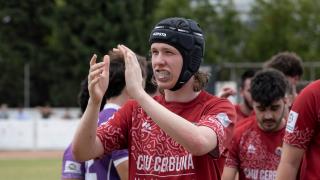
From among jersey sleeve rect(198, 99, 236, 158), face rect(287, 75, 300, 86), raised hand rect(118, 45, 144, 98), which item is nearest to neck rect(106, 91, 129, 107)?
jersey sleeve rect(198, 99, 236, 158)

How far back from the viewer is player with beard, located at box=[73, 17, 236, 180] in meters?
4.05

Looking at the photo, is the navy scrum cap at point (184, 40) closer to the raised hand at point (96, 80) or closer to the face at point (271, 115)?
the raised hand at point (96, 80)

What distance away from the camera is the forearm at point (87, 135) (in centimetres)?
419

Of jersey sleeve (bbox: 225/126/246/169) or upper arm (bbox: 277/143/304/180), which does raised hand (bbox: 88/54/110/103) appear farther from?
jersey sleeve (bbox: 225/126/246/169)

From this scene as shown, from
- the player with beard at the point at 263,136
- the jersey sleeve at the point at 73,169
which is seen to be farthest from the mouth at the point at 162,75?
the player with beard at the point at 263,136

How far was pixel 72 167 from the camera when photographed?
230 inches

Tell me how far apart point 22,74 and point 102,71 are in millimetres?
52590

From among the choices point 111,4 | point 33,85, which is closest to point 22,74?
point 33,85

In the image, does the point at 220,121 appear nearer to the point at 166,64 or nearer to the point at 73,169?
the point at 166,64

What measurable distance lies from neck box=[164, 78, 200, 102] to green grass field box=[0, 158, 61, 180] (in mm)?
14621

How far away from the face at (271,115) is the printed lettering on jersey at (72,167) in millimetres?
1402

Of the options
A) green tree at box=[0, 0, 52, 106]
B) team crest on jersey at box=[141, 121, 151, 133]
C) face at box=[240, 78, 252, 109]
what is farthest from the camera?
green tree at box=[0, 0, 52, 106]

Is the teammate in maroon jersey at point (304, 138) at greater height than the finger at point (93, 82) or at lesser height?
lesser

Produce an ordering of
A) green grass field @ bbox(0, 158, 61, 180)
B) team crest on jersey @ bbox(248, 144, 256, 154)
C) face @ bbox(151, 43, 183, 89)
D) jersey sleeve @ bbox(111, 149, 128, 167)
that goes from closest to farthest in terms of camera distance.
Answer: face @ bbox(151, 43, 183, 89) → jersey sleeve @ bbox(111, 149, 128, 167) → team crest on jersey @ bbox(248, 144, 256, 154) → green grass field @ bbox(0, 158, 61, 180)
